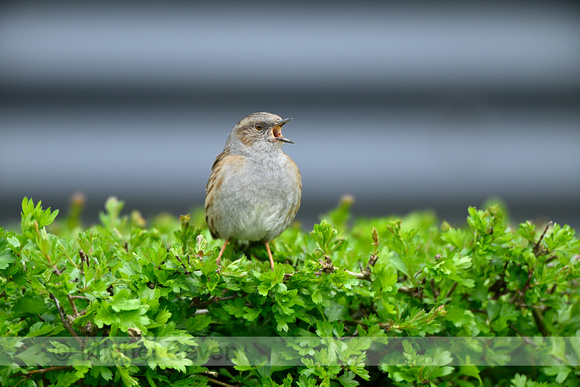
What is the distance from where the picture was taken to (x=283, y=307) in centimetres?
166

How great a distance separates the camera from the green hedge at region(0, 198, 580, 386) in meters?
1.51

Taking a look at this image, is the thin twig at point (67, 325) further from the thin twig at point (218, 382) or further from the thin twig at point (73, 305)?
the thin twig at point (218, 382)

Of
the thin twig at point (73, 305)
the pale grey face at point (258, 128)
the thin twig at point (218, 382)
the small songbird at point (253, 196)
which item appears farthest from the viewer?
the pale grey face at point (258, 128)

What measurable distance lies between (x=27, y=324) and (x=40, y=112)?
3.81 meters

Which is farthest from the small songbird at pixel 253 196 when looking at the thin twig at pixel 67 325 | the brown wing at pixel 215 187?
the thin twig at pixel 67 325

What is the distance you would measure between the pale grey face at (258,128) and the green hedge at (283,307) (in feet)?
2.03

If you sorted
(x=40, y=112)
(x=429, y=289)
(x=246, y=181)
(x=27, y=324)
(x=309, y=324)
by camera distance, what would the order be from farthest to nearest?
(x=40, y=112) → (x=246, y=181) → (x=429, y=289) → (x=309, y=324) → (x=27, y=324)

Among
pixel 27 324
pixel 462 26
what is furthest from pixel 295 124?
pixel 27 324

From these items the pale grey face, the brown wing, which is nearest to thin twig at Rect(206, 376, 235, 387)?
the brown wing

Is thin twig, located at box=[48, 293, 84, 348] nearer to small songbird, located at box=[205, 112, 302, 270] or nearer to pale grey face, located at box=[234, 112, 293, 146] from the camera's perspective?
small songbird, located at box=[205, 112, 302, 270]

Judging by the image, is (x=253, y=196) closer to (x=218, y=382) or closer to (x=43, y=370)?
(x=218, y=382)

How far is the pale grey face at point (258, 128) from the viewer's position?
8.37 ft

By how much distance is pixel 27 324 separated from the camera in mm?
1651

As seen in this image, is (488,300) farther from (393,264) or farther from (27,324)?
(27,324)
